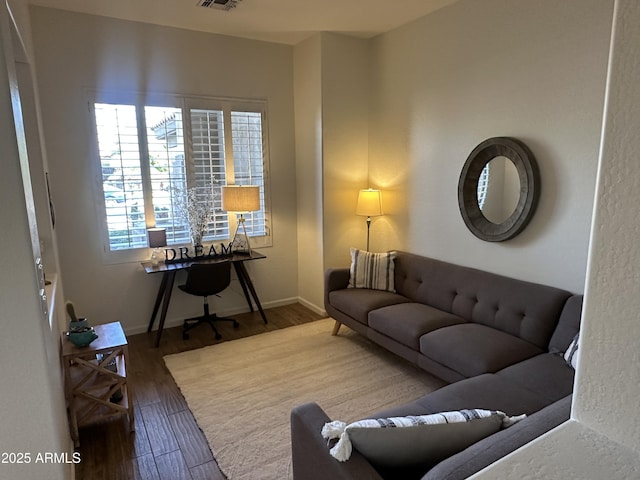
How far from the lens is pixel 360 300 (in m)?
3.60

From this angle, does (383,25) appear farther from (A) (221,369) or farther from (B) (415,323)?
(A) (221,369)

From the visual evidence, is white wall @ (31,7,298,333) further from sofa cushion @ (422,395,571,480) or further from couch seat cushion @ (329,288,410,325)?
sofa cushion @ (422,395,571,480)

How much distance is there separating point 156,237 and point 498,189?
3151 millimetres

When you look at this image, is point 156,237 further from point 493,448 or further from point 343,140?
point 493,448

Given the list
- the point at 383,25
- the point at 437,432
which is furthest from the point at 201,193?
the point at 437,432

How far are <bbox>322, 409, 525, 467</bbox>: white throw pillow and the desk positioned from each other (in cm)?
288

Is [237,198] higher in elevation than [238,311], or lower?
higher


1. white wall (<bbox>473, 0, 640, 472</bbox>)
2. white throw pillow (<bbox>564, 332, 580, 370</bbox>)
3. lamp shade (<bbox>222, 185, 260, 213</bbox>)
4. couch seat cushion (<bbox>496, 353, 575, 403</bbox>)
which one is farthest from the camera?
lamp shade (<bbox>222, 185, 260, 213</bbox>)

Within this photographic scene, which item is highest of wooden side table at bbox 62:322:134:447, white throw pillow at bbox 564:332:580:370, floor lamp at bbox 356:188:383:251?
floor lamp at bbox 356:188:383:251

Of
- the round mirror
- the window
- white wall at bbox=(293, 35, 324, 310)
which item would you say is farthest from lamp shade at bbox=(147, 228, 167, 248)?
the round mirror

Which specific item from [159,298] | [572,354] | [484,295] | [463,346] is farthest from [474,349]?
[159,298]

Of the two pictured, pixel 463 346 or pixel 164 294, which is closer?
pixel 463 346

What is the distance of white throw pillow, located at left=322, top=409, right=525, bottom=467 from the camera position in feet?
4.37

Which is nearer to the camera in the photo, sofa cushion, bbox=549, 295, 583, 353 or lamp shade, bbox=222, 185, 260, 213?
sofa cushion, bbox=549, 295, 583, 353
